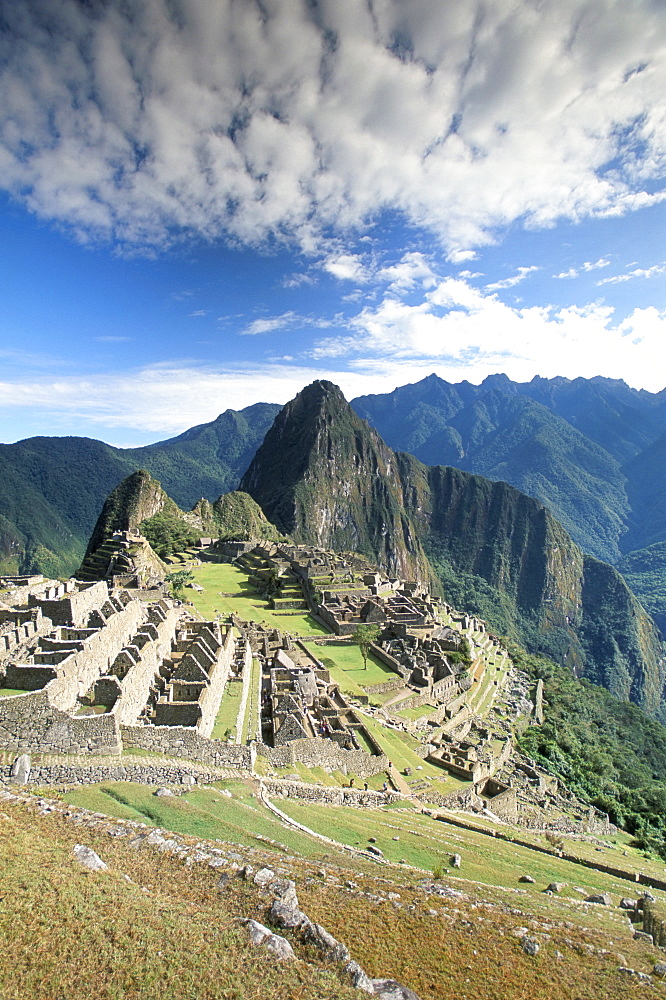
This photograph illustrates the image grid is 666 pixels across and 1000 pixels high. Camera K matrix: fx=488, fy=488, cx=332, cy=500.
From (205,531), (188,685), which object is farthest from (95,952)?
(205,531)

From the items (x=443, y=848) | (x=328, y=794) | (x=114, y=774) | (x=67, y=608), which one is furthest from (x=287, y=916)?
(x=67, y=608)

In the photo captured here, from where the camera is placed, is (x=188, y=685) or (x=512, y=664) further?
(x=512, y=664)

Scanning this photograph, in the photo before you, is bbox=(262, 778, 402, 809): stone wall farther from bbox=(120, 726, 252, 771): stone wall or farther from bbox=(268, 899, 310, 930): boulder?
bbox=(268, 899, 310, 930): boulder

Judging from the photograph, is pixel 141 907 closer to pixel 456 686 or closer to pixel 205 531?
pixel 456 686

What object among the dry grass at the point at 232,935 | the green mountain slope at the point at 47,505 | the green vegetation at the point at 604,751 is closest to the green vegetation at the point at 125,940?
the dry grass at the point at 232,935

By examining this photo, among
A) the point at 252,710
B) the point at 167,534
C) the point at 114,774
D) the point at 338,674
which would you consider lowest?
the point at 338,674

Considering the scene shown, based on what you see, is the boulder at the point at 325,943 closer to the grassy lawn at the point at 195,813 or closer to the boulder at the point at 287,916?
the boulder at the point at 287,916

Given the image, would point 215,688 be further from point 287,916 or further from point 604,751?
point 604,751
